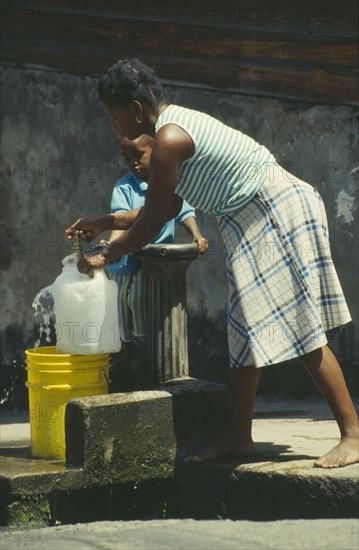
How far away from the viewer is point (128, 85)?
501 cm

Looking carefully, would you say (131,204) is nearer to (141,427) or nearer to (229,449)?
(141,427)

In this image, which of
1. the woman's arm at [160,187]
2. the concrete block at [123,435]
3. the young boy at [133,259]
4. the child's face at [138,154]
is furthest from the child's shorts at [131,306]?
the woman's arm at [160,187]

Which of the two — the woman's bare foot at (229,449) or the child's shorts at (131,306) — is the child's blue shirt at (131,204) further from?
the woman's bare foot at (229,449)

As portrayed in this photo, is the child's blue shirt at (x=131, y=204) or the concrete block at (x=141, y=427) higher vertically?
the child's blue shirt at (x=131, y=204)

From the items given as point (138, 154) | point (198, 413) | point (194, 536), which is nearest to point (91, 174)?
point (138, 154)

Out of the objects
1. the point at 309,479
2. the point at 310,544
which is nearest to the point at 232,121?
the point at 309,479

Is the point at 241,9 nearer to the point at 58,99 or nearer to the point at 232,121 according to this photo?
the point at 232,121

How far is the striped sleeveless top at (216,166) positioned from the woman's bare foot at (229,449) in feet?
3.67

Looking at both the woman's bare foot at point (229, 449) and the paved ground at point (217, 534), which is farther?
the woman's bare foot at point (229, 449)

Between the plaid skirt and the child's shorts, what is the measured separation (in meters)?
1.25

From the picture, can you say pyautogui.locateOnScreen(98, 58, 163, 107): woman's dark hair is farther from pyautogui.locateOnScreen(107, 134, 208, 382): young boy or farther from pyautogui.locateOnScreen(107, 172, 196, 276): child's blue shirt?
pyautogui.locateOnScreen(107, 172, 196, 276): child's blue shirt

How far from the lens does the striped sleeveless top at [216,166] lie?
4.97 metres

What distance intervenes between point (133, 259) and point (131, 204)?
14.2 inches

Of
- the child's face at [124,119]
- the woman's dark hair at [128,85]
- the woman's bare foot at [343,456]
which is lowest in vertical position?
the woman's bare foot at [343,456]
